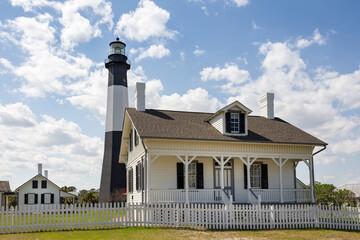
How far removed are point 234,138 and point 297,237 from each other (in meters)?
6.34

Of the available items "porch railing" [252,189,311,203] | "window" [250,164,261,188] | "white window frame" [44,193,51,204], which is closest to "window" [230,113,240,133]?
"window" [250,164,261,188]

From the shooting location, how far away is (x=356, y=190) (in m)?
51.5

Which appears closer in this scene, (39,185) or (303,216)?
(303,216)

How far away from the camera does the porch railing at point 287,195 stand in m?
20.8

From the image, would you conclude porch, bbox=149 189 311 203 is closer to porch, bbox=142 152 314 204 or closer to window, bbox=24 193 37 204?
porch, bbox=142 152 314 204

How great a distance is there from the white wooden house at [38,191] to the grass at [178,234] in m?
30.2

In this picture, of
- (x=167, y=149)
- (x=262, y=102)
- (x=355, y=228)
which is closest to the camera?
(x=355, y=228)

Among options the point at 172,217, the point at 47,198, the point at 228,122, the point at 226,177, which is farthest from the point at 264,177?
the point at 47,198

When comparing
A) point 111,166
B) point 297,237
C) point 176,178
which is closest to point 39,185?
point 111,166

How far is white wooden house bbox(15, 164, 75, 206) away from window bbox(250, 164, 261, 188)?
27751 mm

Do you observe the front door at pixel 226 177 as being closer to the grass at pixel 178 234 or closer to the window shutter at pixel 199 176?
the window shutter at pixel 199 176

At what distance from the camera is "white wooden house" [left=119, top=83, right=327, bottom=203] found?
755 inches

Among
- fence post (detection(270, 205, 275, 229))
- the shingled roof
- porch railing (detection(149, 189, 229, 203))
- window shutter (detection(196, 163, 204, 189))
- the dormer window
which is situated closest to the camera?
fence post (detection(270, 205, 275, 229))

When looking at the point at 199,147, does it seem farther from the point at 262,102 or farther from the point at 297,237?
the point at 262,102
